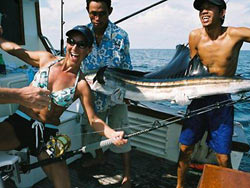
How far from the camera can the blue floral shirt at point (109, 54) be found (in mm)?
2623

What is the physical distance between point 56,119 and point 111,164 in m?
1.34

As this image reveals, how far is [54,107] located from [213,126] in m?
1.55

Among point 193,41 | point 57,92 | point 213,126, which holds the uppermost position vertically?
point 193,41

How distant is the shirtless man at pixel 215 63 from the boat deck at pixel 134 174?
0.50 metres

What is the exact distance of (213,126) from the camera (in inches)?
92.3

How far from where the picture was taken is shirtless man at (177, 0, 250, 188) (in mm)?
2238

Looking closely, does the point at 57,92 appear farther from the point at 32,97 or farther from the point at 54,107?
the point at 32,97

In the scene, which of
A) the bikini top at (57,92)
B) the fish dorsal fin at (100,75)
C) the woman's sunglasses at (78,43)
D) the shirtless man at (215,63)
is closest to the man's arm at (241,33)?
the shirtless man at (215,63)

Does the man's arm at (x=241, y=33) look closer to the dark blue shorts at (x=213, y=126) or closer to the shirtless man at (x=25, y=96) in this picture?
the dark blue shorts at (x=213, y=126)

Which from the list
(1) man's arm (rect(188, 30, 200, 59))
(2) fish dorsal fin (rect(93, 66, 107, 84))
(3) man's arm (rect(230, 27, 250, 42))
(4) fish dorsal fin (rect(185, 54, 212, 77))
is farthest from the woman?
(3) man's arm (rect(230, 27, 250, 42))

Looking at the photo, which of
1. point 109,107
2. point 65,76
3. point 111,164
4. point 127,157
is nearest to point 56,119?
point 65,76

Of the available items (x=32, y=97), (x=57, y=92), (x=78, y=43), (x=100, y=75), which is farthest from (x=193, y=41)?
(x=32, y=97)

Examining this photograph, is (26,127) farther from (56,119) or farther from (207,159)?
(207,159)

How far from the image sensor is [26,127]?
2.02m
